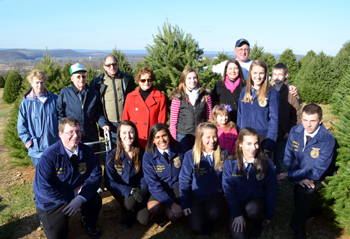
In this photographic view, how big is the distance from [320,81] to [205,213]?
1208 cm

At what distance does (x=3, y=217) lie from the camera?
4.08m

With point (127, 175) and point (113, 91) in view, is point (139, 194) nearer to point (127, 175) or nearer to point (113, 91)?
point (127, 175)

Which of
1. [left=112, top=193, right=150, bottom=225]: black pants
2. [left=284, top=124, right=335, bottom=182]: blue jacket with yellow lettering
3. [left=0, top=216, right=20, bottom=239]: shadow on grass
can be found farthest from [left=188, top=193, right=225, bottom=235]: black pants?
[left=0, top=216, right=20, bottom=239]: shadow on grass

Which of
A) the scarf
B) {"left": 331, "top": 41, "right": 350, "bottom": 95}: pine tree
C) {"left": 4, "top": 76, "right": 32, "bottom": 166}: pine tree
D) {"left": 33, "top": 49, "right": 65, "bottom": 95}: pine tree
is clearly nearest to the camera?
the scarf

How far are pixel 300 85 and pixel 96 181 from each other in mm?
13290

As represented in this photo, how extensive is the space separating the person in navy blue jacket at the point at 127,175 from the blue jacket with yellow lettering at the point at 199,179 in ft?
2.16

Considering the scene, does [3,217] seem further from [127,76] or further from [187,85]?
[187,85]

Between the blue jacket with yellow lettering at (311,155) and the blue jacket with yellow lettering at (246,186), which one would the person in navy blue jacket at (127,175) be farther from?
the blue jacket with yellow lettering at (311,155)

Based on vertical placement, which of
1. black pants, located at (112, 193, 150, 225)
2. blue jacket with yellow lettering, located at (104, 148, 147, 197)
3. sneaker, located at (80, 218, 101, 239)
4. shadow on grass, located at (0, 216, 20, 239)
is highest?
blue jacket with yellow lettering, located at (104, 148, 147, 197)

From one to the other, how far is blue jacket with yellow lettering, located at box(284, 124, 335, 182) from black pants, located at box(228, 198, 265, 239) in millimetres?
670

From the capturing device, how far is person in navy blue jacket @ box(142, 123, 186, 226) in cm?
356

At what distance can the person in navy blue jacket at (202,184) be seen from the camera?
3.44m

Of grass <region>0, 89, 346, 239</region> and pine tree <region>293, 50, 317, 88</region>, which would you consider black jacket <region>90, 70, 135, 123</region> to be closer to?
grass <region>0, 89, 346, 239</region>

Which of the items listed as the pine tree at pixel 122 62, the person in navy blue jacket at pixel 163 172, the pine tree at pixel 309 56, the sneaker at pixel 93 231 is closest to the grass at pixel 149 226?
the sneaker at pixel 93 231
